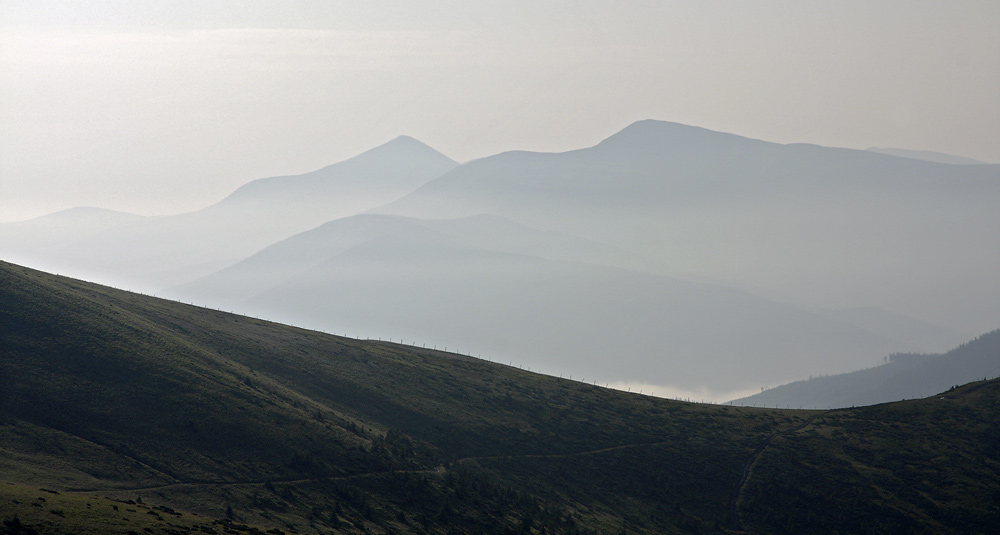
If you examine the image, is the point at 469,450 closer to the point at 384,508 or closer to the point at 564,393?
the point at 384,508

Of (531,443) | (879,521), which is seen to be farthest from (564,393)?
(879,521)

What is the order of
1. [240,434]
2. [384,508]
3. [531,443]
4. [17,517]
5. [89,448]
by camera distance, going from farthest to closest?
[531,443], [240,434], [384,508], [89,448], [17,517]

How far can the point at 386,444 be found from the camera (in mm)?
81500

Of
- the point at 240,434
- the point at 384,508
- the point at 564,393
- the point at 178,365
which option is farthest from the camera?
the point at 564,393

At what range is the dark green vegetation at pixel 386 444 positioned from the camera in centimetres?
6116

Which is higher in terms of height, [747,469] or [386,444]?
[747,469]

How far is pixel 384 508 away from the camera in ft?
220

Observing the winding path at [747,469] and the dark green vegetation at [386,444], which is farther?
the winding path at [747,469]

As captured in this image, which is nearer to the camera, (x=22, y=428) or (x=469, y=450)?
(x=22, y=428)

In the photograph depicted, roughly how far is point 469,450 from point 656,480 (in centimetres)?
2384

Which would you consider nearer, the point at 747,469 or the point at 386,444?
the point at 386,444

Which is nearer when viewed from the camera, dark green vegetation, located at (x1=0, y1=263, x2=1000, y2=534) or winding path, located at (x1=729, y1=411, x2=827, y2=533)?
dark green vegetation, located at (x1=0, y1=263, x2=1000, y2=534)

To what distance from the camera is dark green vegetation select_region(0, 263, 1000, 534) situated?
201ft

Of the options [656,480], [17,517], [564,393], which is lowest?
[17,517]
